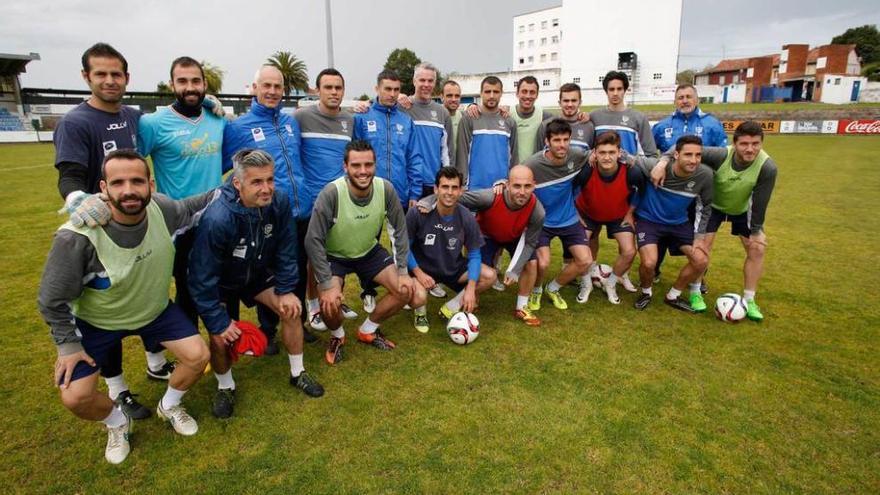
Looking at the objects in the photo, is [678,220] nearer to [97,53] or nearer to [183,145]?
[183,145]

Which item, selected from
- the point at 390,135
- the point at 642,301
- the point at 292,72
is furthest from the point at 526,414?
the point at 292,72

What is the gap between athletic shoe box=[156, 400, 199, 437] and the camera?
3.23m

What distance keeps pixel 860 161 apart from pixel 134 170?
22562 millimetres

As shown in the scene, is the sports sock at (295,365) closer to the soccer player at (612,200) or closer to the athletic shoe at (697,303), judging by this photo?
the soccer player at (612,200)

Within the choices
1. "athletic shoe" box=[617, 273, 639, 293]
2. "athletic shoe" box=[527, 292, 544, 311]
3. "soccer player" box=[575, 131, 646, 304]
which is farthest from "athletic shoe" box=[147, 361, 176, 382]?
"athletic shoe" box=[617, 273, 639, 293]

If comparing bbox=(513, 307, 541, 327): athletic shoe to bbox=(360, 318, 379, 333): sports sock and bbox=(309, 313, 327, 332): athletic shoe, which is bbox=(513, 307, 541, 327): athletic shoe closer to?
bbox=(360, 318, 379, 333): sports sock

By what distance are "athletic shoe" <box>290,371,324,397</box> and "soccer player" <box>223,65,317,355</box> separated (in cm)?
68

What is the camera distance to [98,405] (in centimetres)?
288

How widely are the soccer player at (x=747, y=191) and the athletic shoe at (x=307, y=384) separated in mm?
4026

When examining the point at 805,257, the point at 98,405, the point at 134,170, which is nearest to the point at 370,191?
the point at 134,170

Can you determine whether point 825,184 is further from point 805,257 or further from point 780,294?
point 780,294

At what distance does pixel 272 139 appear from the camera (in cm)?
420

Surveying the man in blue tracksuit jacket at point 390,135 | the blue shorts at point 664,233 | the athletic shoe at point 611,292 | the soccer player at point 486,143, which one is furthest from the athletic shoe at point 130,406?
the blue shorts at point 664,233

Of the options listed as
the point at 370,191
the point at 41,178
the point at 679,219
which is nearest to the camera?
the point at 370,191
